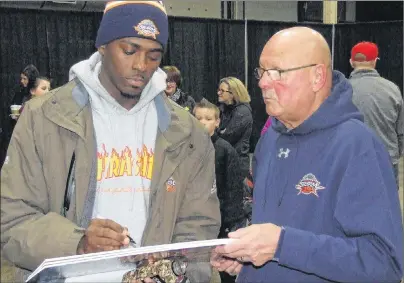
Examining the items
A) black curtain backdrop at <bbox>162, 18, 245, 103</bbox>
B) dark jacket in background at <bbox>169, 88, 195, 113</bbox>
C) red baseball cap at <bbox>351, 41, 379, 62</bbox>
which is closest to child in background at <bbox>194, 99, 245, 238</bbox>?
dark jacket in background at <bbox>169, 88, 195, 113</bbox>

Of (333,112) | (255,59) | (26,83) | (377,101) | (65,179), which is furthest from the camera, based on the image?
(255,59)

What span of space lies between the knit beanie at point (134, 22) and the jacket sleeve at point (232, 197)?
1904 millimetres

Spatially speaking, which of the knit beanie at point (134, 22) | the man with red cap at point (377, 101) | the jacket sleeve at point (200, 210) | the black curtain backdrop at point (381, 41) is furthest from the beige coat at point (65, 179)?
the black curtain backdrop at point (381, 41)

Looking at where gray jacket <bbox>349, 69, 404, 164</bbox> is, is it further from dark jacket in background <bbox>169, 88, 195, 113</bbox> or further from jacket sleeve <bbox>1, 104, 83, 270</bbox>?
jacket sleeve <bbox>1, 104, 83, 270</bbox>

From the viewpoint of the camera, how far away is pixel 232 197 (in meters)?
3.46

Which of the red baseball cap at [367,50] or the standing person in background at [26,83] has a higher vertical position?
the red baseball cap at [367,50]

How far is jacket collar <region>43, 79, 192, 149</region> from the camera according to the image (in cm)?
155

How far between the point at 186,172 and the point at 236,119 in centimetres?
313

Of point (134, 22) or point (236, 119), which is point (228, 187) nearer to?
point (236, 119)

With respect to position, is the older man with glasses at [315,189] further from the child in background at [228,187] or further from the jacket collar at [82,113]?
the child in background at [228,187]

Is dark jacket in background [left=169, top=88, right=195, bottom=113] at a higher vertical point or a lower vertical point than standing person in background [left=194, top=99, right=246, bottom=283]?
higher

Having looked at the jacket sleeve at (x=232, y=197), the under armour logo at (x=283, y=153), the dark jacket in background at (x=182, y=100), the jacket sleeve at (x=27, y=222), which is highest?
the under armour logo at (x=283, y=153)

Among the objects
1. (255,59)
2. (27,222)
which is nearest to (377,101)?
(27,222)

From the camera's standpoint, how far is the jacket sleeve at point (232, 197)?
344 cm
